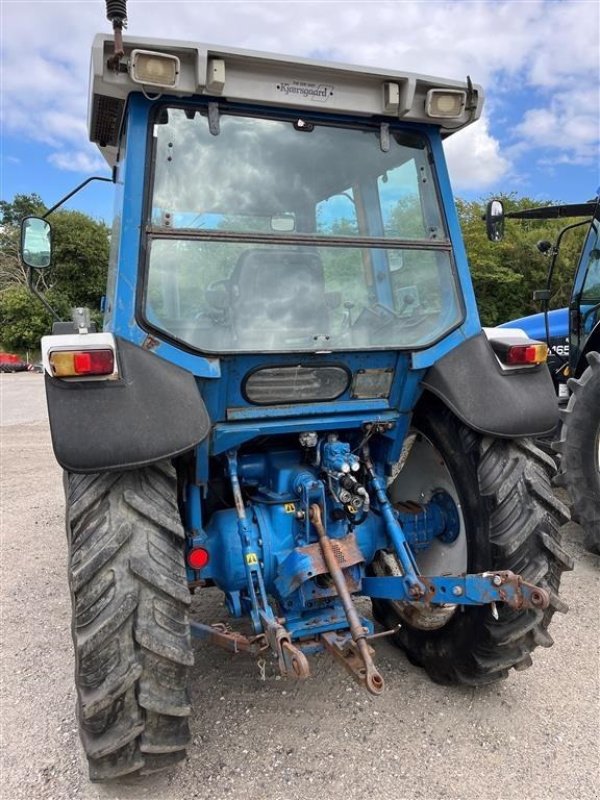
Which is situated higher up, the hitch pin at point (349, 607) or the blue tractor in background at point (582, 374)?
the blue tractor in background at point (582, 374)

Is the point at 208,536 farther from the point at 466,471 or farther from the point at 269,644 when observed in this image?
the point at 466,471

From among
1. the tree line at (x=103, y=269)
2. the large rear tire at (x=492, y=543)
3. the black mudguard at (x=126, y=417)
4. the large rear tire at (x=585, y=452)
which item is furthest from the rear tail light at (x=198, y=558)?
the tree line at (x=103, y=269)

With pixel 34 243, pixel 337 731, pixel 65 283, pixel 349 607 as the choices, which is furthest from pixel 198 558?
pixel 65 283

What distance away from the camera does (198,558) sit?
2602mm

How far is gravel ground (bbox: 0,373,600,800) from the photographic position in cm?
227

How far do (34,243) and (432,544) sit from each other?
2492mm

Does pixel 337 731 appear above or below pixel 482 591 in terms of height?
below

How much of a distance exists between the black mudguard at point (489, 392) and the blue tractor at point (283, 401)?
1cm

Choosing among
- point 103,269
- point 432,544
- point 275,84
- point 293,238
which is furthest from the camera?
point 103,269

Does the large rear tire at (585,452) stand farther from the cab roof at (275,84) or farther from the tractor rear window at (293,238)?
the cab roof at (275,84)

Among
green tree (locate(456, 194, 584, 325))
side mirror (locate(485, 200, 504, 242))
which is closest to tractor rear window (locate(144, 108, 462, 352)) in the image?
side mirror (locate(485, 200, 504, 242))

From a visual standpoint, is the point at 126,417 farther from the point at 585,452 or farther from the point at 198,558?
the point at 585,452

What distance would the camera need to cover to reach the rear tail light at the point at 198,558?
259 centimetres

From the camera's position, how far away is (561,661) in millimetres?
3086
